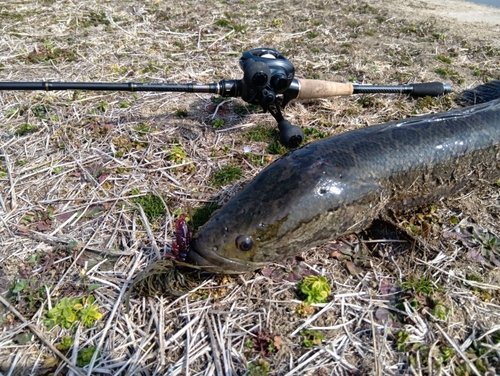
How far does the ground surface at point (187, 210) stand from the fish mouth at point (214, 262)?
0.42ft

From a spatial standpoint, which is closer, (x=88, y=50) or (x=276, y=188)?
(x=276, y=188)

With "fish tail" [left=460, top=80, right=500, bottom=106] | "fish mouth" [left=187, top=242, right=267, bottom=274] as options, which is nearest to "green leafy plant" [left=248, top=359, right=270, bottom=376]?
"fish mouth" [left=187, top=242, right=267, bottom=274]

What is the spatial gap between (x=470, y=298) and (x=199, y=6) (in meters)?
6.80

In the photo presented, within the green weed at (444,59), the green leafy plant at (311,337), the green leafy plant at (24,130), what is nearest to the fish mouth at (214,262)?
the green leafy plant at (311,337)

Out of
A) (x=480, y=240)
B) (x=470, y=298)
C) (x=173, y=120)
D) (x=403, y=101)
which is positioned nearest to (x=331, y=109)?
(x=403, y=101)

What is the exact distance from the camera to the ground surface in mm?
2637

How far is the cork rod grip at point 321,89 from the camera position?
4496 millimetres

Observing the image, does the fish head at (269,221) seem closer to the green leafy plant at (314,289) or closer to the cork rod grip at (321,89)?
the green leafy plant at (314,289)

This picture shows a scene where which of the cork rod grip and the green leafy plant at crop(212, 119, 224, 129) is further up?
the cork rod grip

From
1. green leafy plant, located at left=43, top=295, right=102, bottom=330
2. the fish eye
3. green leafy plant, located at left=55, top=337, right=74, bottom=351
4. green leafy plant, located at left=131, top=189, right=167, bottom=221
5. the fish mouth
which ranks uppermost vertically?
the fish eye

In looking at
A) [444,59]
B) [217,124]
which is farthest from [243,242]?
[444,59]

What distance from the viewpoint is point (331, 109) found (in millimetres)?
4879

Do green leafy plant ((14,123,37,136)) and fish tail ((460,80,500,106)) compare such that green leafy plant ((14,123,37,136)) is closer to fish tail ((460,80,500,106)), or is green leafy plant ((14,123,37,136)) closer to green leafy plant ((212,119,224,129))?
green leafy plant ((212,119,224,129))

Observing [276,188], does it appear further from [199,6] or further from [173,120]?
[199,6]
